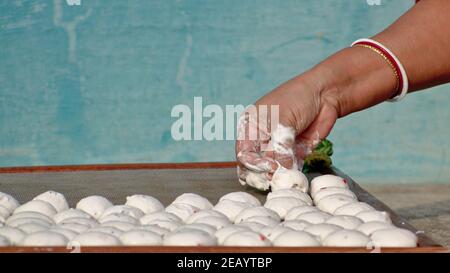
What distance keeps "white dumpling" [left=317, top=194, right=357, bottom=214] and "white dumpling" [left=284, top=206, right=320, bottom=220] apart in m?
0.04

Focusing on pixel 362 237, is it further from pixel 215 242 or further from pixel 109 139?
pixel 109 139

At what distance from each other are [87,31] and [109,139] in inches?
22.9

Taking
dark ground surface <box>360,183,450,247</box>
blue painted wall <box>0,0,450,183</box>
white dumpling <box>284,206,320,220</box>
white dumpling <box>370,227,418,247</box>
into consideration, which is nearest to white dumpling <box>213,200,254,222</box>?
white dumpling <box>284,206,320,220</box>

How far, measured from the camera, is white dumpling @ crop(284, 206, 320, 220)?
202 cm

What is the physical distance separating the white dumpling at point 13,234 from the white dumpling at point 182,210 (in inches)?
15.2

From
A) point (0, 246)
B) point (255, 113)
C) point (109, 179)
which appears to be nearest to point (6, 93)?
point (109, 179)

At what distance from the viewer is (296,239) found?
1.73m

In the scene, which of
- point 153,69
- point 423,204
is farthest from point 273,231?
point 153,69

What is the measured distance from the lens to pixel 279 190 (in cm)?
225

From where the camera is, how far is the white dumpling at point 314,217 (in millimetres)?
1931

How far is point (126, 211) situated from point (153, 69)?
2.92 metres

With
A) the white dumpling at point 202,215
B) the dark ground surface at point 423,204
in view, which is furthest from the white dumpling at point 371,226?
the dark ground surface at point 423,204

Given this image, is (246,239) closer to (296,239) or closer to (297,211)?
(296,239)
